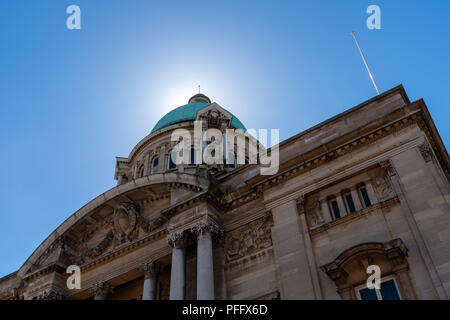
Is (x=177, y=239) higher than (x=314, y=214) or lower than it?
higher

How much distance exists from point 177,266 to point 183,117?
24087 millimetres

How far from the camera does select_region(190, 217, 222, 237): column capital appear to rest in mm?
19859

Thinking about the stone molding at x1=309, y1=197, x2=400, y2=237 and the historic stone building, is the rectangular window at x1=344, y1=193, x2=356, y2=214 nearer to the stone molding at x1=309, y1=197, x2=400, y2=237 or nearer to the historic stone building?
the historic stone building

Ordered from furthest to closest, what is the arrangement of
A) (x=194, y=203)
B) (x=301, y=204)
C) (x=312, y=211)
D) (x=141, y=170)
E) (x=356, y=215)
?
(x=141, y=170) < (x=194, y=203) < (x=301, y=204) < (x=312, y=211) < (x=356, y=215)

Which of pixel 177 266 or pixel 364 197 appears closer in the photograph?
pixel 364 197

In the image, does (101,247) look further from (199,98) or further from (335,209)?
(199,98)

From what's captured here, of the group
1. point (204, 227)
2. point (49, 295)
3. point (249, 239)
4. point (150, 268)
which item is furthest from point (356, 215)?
point (49, 295)

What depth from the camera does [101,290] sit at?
22734 millimetres

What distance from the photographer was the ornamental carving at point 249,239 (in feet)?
64.4

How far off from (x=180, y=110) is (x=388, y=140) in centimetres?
2763

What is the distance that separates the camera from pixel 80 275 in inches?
953

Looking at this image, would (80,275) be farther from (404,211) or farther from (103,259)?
(404,211)

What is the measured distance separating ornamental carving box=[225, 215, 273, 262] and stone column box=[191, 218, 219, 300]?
0.87 m
